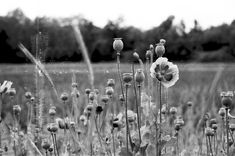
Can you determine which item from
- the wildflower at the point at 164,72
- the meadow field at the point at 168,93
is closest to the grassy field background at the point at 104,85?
the meadow field at the point at 168,93

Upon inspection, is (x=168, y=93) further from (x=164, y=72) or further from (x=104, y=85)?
(x=164, y=72)

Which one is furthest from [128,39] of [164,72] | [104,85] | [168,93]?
[164,72]

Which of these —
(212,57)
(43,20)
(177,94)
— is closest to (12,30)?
(177,94)

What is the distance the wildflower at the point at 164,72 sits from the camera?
109cm

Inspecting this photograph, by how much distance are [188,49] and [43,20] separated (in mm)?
11490

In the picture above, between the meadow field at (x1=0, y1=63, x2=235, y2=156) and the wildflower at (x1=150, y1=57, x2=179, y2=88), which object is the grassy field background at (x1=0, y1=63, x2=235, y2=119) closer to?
the meadow field at (x1=0, y1=63, x2=235, y2=156)

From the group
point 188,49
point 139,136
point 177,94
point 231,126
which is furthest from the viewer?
point 188,49

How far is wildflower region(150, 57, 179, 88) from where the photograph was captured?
109 centimetres

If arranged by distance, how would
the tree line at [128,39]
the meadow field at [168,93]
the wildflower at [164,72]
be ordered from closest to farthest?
the wildflower at [164,72]
the meadow field at [168,93]
the tree line at [128,39]

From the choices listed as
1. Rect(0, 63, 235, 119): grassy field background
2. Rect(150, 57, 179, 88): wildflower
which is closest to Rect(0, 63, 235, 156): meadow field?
Rect(0, 63, 235, 119): grassy field background

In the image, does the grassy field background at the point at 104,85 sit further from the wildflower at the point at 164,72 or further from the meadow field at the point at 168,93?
the wildflower at the point at 164,72

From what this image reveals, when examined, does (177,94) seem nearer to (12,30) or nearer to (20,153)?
(12,30)

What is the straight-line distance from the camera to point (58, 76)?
1490 mm

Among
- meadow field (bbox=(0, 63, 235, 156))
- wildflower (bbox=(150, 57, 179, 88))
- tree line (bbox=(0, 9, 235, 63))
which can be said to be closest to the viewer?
wildflower (bbox=(150, 57, 179, 88))
